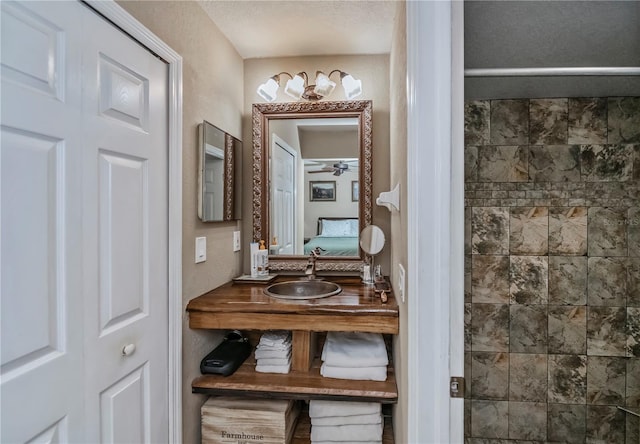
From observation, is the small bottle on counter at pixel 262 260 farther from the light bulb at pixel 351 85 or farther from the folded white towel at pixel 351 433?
the light bulb at pixel 351 85

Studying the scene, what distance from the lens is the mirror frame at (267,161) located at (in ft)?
6.78

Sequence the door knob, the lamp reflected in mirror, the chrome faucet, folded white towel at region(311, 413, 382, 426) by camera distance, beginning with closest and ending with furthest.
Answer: the door knob
folded white towel at region(311, 413, 382, 426)
the lamp reflected in mirror
the chrome faucet

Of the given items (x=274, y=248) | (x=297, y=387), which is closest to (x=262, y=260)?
(x=274, y=248)

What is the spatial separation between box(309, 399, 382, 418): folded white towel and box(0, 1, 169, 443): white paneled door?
66 cm

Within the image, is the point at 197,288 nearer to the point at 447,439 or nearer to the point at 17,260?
the point at 17,260

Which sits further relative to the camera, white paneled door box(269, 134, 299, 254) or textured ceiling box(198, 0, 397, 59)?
white paneled door box(269, 134, 299, 254)

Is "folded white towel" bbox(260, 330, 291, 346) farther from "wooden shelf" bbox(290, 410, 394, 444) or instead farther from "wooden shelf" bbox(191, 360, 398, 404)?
"wooden shelf" bbox(290, 410, 394, 444)

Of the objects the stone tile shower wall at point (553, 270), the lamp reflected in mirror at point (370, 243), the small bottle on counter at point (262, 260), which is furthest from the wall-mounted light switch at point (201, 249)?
the stone tile shower wall at point (553, 270)

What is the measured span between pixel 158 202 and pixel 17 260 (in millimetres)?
548

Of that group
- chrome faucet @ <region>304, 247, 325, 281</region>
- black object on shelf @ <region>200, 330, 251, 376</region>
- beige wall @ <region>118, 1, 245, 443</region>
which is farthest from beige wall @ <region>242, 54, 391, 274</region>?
black object on shelf @ <region>200, 330, 251, 376</region>

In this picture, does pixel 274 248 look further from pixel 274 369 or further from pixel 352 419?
pixel 352 419

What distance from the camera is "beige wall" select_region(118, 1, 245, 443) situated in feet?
4.58

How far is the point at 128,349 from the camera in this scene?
1138 millimetres

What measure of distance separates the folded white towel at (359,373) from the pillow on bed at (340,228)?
2.68ft
